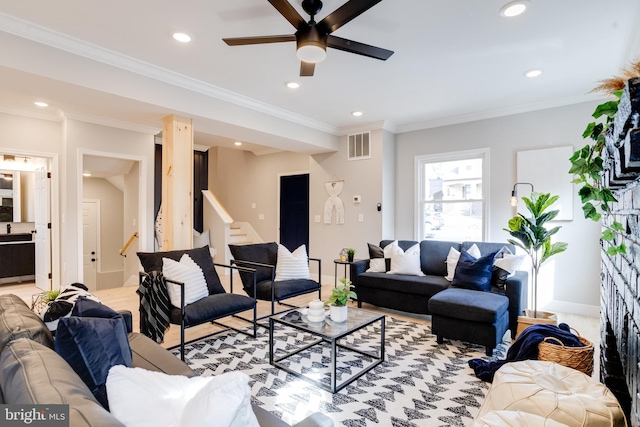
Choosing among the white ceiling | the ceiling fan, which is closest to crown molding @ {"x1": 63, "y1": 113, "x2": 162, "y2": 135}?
the white ceiling

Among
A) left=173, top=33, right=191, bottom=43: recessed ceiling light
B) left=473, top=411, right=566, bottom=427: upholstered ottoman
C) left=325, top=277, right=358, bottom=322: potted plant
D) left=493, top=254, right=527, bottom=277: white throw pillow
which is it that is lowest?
left=473, top=411, right=566, bottom=427: upholstered ottoman

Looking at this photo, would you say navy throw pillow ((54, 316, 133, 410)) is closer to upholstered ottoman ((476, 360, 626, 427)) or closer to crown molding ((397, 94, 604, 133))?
upholstered ottoman ((476, 360, 626, 427))

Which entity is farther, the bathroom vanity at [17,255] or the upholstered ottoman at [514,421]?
the bathroom vanity at [17,255]

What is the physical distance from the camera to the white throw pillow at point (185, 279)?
2.85m

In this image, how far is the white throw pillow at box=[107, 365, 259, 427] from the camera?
824mm

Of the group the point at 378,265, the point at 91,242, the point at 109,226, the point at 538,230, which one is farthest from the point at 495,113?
the point at 91,242

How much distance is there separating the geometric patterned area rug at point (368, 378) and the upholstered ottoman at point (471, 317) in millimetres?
148

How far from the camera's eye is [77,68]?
2.90 metres

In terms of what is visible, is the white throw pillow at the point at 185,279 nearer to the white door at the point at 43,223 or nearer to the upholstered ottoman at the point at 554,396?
the upholstered ottoman at the point at 554,396

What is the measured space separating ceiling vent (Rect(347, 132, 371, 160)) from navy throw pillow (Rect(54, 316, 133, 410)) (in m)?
4.63

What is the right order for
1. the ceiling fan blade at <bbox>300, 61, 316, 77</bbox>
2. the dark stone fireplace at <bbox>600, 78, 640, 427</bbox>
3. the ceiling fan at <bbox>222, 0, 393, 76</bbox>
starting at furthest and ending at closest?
the ceiling fan blade at <bbox>300, 61, 316, 77</bbox> → the ceiling fan at <bbox>222, 0, 393, 76</bbox> → the dark stone fireplace at <bbox>600, 78, 640, 427</bbox>

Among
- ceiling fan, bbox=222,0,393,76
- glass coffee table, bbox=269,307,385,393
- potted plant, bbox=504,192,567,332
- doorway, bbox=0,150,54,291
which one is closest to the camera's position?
ceiling fan, bbox=222,0,393,76

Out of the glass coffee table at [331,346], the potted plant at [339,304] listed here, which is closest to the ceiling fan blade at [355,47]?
the potted plant at [339,304]

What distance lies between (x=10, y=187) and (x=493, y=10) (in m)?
8.01
